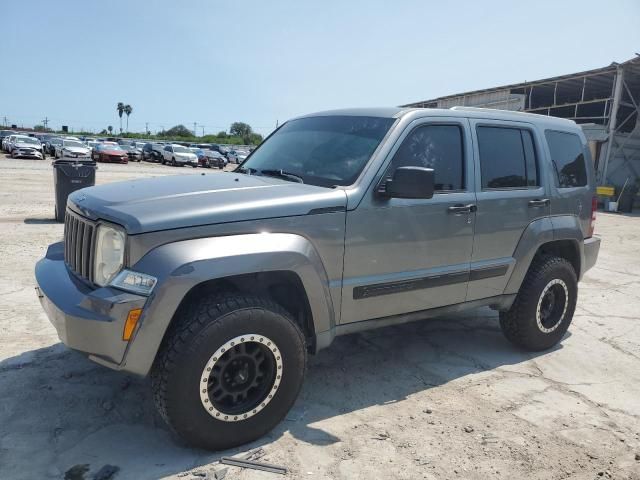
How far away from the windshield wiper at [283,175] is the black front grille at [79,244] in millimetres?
1332

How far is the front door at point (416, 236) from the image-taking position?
336 cm

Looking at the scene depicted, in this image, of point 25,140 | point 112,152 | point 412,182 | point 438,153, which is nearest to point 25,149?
point 25,140

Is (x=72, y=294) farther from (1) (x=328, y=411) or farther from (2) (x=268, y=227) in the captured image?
(1) (x=328, y=411)

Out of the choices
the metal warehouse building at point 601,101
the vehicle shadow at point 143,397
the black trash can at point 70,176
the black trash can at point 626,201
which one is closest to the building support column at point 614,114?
the metal warehouse building at point 601,101

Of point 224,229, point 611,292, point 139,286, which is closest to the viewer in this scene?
point 139,286

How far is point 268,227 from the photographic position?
9.72 ft

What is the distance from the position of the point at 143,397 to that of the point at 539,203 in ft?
11.3

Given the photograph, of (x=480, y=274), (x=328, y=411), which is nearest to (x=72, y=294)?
(x=328, y=411)

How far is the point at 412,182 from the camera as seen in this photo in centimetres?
319

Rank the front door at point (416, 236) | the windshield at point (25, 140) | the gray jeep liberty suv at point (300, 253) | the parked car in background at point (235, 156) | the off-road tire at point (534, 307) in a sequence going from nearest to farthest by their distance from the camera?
the gray jeep liberty suv at point (300, 253) → the front door at point (416, 236) → the off-road tire at point (534, 307) → the windshield at point (25, 140) → the parked car in background at point (235, 156)

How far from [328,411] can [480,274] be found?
1600 mm

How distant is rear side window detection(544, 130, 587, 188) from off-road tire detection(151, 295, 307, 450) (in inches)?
120

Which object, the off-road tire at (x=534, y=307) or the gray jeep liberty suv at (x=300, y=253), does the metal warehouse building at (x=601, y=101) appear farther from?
the gray jeep liberty suv at (x=300, y=253)

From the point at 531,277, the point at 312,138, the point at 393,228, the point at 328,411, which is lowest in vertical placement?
the point at 328,411
